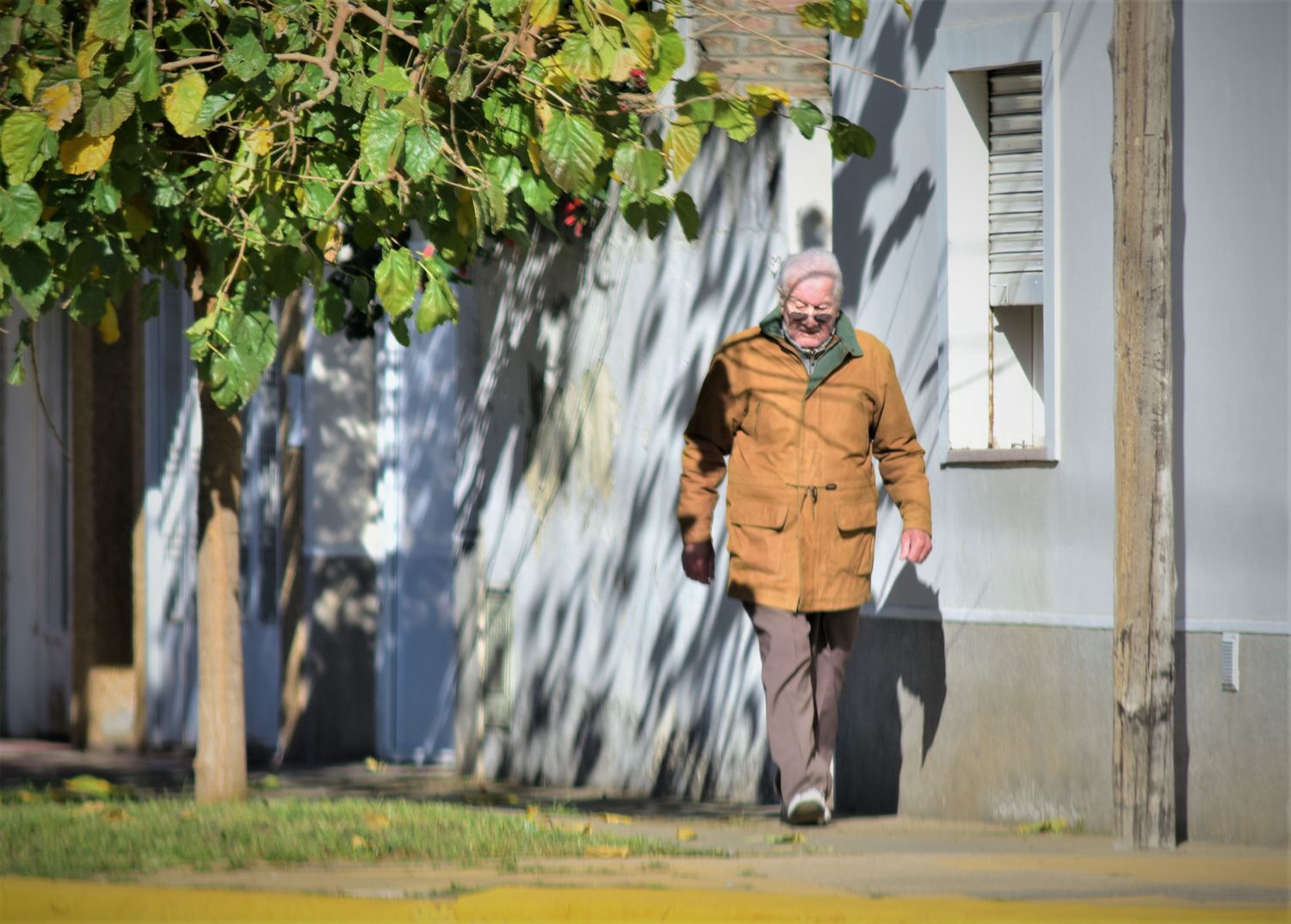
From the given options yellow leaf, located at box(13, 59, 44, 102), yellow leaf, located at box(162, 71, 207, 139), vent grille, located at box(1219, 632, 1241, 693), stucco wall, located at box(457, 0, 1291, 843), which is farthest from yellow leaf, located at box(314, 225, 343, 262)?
vent grille, located at box(1219, 632, 1241, 693)

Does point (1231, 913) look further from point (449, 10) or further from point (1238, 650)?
point (449, 10)

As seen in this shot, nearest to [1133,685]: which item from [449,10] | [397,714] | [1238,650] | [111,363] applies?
[1238,650]

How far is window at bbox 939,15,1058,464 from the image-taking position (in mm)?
8781

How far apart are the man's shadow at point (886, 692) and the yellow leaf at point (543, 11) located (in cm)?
333

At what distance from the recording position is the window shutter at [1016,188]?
28.5 ft

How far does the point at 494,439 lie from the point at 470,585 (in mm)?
786

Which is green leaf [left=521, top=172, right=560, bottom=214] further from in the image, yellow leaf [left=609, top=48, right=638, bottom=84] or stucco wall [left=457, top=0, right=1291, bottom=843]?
stucco wall [left=457, top=0, right=1291, bottom=843]

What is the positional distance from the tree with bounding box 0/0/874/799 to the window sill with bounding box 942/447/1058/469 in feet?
4.52

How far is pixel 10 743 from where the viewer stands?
1511 centimetres

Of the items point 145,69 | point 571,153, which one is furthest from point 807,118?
point 145,69

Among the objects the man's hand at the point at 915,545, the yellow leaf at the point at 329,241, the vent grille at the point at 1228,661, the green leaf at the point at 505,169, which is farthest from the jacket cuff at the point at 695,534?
the vent grille at the point at 1228,661

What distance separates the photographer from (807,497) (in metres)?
8.38

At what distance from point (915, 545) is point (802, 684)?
0.67 meters

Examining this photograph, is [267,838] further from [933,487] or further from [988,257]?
[988,257]
